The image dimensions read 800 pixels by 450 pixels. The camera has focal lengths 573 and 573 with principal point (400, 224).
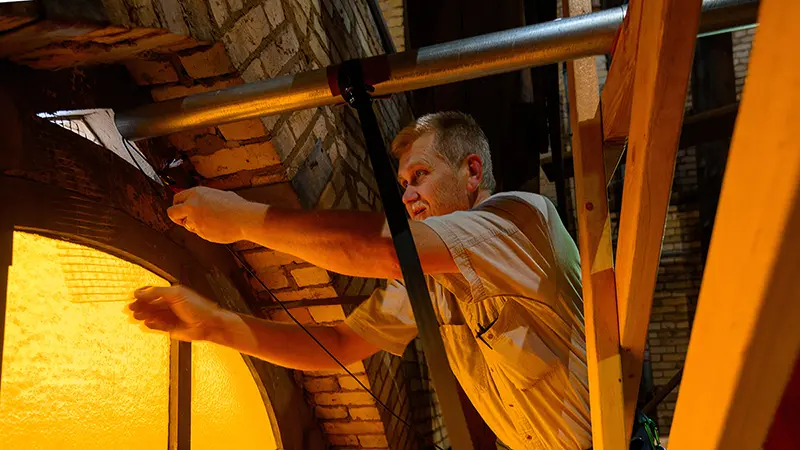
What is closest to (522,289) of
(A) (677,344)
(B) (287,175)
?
(B) (287,175)

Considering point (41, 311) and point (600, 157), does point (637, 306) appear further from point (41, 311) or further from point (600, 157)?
point (41, 311)

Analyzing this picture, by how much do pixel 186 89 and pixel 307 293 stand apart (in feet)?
3.49

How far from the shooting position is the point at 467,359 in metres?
2.03

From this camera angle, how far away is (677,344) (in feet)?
24.7

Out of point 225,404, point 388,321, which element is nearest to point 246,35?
point 388,321

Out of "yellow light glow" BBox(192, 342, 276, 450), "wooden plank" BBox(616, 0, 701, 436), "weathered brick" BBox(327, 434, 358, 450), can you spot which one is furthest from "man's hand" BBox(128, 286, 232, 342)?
"wooden plank" BBox(616, 0, 701, 436)

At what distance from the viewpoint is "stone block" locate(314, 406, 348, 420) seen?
301cm

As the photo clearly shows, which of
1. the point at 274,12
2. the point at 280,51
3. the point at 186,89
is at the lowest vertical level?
the point at 186,89

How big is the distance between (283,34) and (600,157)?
1.65 m

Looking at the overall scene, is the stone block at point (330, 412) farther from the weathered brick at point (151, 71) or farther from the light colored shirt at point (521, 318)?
the weathered brick at point (151, 71)

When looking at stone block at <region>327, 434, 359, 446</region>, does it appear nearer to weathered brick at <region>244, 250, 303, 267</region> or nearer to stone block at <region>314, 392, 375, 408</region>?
stone block at <region>314, 392, 375, 408</region>

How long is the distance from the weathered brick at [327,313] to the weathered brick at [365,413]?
1.89 feet

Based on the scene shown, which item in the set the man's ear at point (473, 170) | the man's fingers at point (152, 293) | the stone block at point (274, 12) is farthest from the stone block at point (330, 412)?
the stone block at point (274, 12)

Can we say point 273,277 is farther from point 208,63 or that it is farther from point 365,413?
point 208,63
